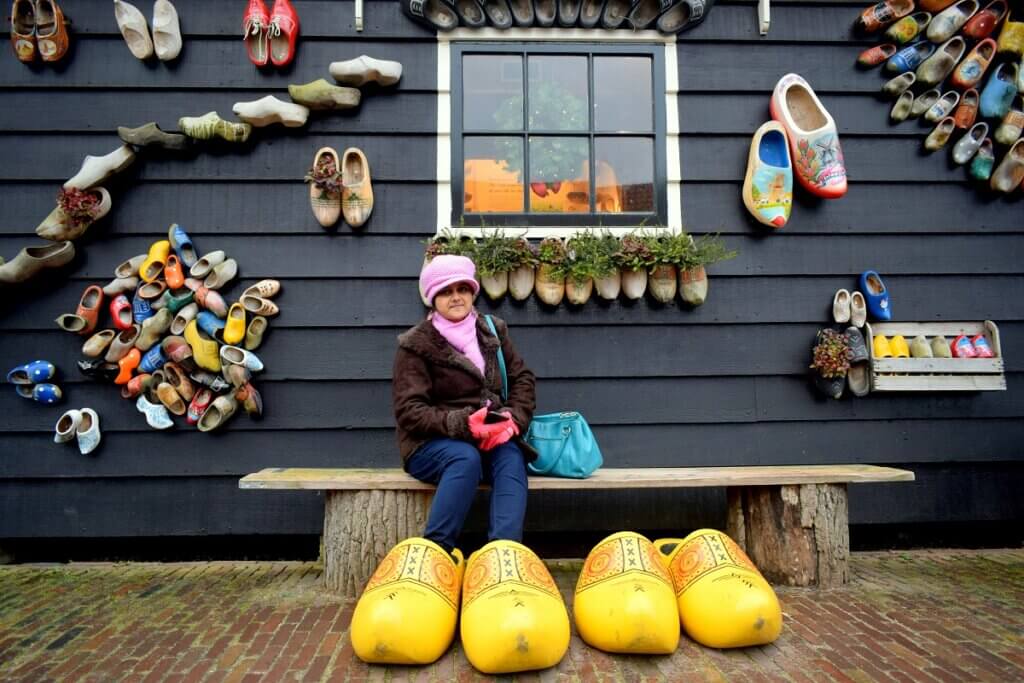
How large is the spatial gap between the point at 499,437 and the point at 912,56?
2.76m

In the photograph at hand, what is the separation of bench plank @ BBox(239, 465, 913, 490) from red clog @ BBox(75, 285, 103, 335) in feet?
3.77

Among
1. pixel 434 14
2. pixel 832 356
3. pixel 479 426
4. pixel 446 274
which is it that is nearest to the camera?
pixel 479 426

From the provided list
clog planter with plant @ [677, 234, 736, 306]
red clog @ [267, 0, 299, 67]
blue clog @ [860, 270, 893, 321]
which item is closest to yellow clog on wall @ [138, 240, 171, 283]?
red clog @ [267, 0, 299, 67]

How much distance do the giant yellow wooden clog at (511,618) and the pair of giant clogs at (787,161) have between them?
82.2 inches

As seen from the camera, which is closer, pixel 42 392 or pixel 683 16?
pixel 42 392

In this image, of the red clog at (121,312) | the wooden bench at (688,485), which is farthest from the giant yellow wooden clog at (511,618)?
the red clog at (121,312)

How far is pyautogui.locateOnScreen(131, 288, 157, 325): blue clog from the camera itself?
2830 mm

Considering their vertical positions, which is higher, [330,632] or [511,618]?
[511,618]

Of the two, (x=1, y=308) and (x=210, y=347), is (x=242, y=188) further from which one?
(x=1, y=308)

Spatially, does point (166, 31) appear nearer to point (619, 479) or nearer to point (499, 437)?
point (499, 437)

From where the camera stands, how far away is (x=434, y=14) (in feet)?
9.77

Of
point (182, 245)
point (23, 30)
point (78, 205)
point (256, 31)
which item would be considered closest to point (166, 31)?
point (256, 31)

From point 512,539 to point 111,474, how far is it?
2.01 metres

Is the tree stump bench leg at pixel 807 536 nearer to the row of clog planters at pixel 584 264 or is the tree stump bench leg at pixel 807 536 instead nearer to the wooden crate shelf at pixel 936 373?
the wooden crate shelf at pixel 936 373
